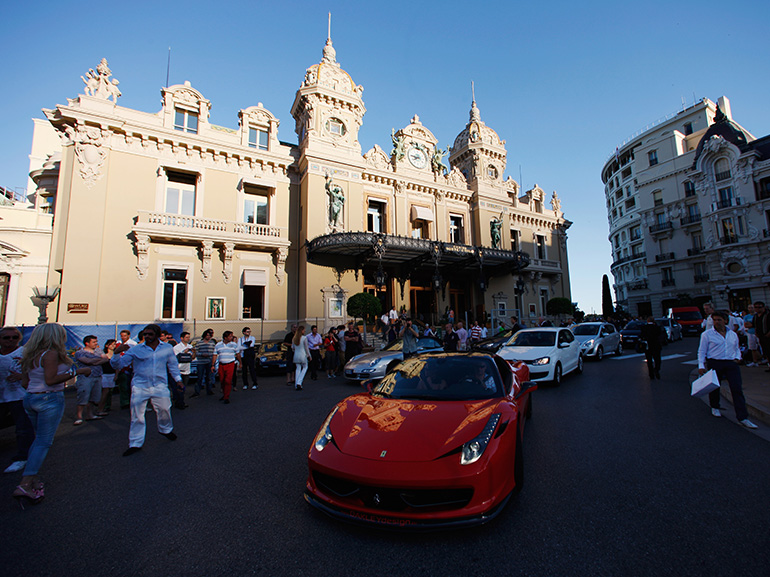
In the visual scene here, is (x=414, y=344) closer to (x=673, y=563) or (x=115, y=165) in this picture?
(x=673, y=563)

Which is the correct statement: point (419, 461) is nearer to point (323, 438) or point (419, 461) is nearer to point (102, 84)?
point (323, 438)

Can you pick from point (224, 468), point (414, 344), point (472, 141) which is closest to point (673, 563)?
point (224, 468)

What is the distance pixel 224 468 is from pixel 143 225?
52.6 feet

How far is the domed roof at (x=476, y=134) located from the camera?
92.0ft

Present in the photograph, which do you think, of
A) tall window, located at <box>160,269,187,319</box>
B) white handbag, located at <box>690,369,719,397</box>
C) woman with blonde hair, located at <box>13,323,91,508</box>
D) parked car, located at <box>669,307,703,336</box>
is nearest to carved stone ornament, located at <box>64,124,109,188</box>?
tall window, located at <box>160,269,187,319</box>

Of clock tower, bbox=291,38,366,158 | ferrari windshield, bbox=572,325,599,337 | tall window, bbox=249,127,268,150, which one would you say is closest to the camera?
ferrari windshield, bbox=572,325,599,337

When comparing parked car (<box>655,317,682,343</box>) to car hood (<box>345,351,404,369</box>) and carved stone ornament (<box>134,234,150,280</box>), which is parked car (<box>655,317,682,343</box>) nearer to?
car hood (<box>345,351,404,369</box>)

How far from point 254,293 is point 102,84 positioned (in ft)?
40.1

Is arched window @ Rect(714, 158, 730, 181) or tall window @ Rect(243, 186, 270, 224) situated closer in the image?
tall window @ Rect(243, 186, 270, 224)

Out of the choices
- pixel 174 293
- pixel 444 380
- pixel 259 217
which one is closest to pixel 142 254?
pixel 174 293

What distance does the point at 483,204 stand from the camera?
2684 centimetres

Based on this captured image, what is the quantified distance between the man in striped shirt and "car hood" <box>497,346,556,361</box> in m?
6.88

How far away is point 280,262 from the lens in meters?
19.7

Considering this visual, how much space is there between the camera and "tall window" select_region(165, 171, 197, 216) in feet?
59.8
